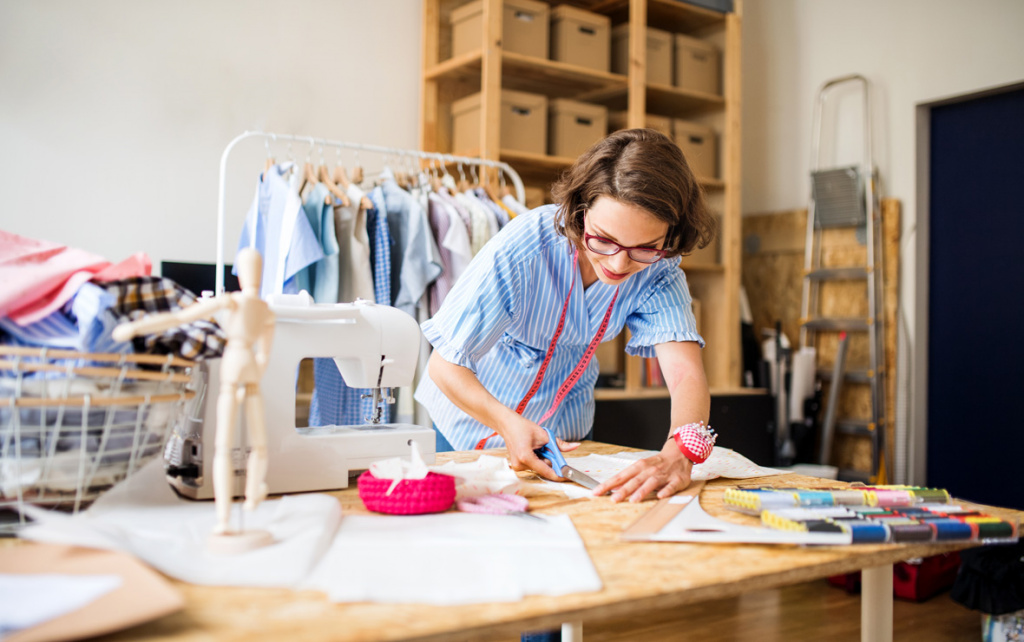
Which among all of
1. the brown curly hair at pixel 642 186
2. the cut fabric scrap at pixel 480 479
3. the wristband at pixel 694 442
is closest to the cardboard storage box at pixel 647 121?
the brown curly hair at pixel 642 186

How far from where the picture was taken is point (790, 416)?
3.89 meters

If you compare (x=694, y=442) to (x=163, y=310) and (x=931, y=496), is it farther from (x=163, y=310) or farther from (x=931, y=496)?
(x=163, y=310)

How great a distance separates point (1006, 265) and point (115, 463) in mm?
3818

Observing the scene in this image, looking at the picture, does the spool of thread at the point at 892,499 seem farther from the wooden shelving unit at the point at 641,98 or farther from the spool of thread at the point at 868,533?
the wooden shelving unit at the point at 641,98

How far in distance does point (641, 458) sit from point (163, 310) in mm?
852

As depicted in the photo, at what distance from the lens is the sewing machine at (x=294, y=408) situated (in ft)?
3.62

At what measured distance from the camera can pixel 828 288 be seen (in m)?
4.07

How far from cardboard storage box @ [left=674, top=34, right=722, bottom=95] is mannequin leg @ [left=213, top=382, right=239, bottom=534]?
3491 mm

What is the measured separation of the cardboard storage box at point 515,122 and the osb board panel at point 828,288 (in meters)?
1.60

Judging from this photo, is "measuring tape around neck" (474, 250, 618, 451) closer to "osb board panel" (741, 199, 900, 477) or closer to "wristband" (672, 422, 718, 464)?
"wristband" (672, 422, 718, 464)

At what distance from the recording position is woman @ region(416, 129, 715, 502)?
1376mm

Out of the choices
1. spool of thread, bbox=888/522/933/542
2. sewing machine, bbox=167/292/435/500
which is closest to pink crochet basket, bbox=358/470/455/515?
sewing machine, bbox=167/292/435/500

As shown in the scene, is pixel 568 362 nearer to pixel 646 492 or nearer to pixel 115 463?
pixel 646 492

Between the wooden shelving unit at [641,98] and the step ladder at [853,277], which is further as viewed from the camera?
the step ladder at [853,277]
